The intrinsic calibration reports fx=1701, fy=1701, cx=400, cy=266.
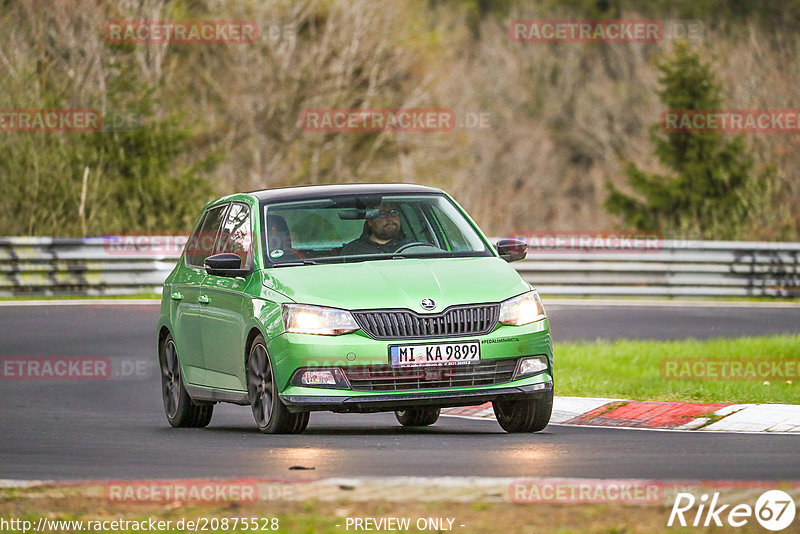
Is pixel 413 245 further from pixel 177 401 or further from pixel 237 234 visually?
pixel 177 401

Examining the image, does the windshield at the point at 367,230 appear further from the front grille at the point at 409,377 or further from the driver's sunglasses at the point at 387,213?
the front grille at the point at 409,377

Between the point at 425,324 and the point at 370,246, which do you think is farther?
the point at 370,246

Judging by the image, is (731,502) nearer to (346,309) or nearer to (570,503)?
(570,503)

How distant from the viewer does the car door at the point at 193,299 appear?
12.5 m

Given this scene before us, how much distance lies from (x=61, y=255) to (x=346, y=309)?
16.1 m

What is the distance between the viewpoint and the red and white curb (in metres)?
12.2

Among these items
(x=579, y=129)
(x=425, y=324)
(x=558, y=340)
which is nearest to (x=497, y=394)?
(x=425, y=324)

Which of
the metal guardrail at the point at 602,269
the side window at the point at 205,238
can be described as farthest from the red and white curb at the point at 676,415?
the metal guardrail at the point at 602,269

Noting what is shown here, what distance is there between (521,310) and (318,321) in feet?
4.38

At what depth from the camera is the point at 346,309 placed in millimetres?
10711

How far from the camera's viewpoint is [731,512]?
7207 mm

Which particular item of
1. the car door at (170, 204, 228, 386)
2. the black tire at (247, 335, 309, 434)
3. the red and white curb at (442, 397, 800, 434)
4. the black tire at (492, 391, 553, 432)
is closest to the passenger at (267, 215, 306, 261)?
the black tire at (247, 335, 309, 434)

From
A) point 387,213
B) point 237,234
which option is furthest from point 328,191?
point 237,234

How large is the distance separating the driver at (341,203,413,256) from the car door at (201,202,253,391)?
0.74m
